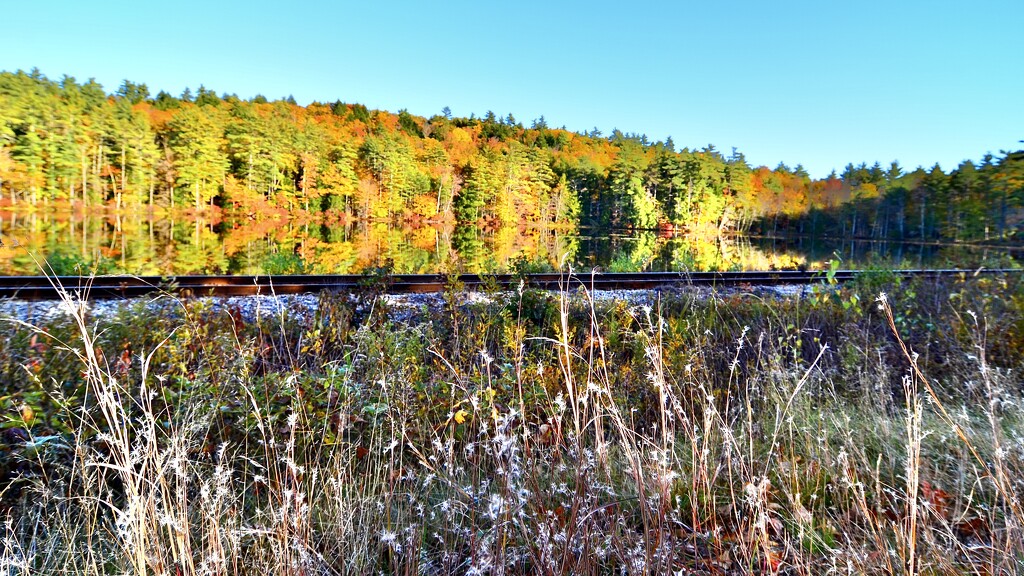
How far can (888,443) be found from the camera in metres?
3.02

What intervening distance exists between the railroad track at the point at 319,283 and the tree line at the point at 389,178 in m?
39.4

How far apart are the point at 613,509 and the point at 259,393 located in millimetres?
2592

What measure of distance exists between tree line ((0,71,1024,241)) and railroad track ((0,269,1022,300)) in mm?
39371

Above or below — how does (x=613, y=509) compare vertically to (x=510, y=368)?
below

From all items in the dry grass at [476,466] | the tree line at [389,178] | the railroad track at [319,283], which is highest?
the tree line at [389,178]

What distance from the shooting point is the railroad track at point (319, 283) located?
711cm

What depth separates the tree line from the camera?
155 feet

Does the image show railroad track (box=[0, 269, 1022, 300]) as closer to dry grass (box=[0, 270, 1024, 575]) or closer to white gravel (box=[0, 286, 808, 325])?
white gravel (box=[0, 286, 808, 325])

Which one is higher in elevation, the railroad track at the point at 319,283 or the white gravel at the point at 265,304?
the railroad track at the point at 319,283

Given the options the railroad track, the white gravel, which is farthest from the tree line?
the white gravel

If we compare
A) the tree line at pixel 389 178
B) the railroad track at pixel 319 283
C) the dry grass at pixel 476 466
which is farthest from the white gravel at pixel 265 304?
the tree line at pixel 389 178

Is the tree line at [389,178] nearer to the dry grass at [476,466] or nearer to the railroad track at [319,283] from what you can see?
the railroad track at [319,283]

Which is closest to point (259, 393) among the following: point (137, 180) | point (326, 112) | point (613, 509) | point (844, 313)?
point (613, 509)

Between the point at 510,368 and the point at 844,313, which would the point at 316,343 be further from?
the point at 844,313
